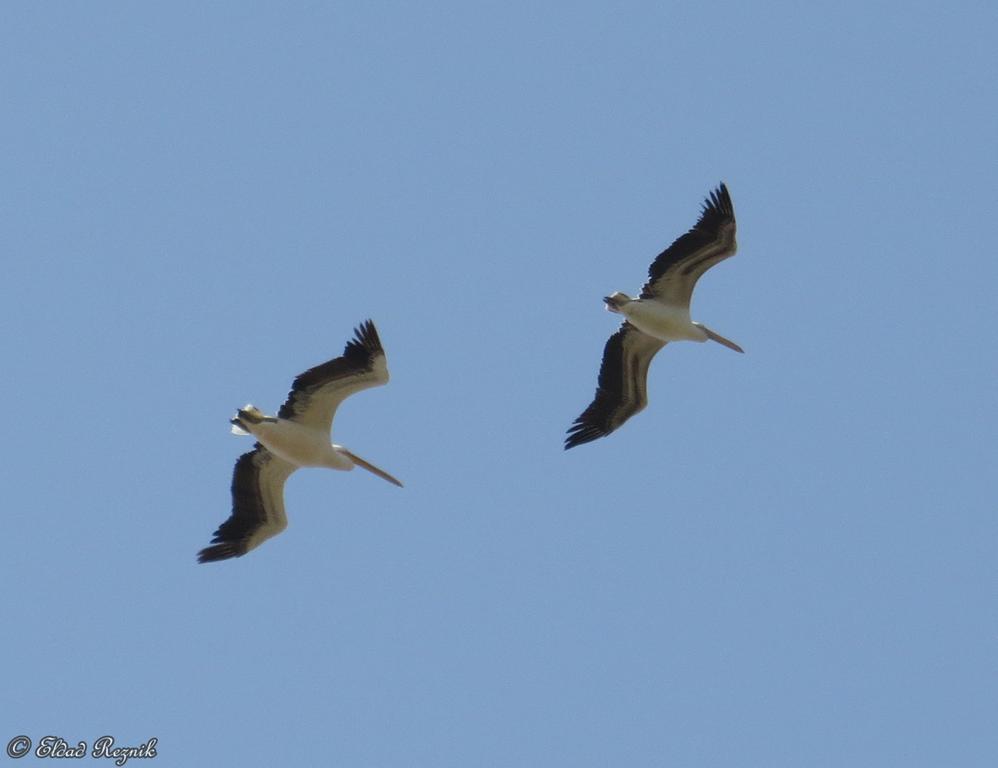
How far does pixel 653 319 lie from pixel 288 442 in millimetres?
6488

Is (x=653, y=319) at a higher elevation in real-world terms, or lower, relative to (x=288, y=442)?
higher

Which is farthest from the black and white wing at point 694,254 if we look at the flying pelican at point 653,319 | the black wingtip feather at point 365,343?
the black wingtip feather at point 365,343

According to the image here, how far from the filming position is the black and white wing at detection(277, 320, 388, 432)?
22.9m

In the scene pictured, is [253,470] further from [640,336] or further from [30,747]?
[640,336]

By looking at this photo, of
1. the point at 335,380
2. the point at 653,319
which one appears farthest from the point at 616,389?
the point at 335,380

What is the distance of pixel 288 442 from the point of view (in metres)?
23.6

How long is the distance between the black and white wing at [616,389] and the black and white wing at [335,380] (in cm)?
498

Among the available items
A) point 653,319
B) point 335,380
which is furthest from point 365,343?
point 653,319

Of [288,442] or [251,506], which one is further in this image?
[251,506]

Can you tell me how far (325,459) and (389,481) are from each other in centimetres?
176

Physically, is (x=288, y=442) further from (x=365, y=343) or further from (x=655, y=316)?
(x=655, y=316)

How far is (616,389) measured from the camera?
27.2m

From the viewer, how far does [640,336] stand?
27109mm

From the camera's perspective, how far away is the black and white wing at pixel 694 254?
2588 cm
